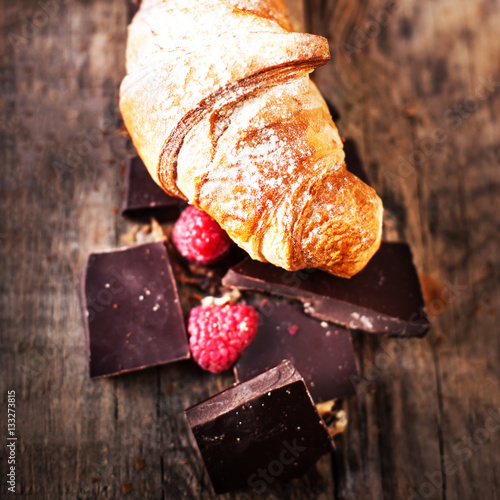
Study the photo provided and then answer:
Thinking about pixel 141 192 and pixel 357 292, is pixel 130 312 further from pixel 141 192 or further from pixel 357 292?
pixel 357 292

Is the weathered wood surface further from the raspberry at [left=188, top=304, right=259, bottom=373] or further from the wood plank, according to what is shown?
the raspberry at [left=188, top=304, right=259, bottom=373]

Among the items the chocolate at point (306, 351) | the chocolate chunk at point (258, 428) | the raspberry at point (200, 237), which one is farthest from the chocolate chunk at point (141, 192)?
the chocolate chunk at point (258, 428)

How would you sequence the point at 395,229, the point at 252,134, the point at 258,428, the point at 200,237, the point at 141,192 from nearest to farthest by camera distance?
the point at 252,134 < the point at 258,428 < the point at 200,237 < the point at 141,192 < the point at 395,229

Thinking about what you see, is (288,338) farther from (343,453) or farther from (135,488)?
(135,488)

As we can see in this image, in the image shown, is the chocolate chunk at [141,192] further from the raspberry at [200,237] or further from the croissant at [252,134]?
the croissant at [252,134]

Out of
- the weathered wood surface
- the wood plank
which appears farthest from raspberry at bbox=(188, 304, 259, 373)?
the wood plank

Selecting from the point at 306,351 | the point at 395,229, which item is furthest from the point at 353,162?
the point at 306,351
